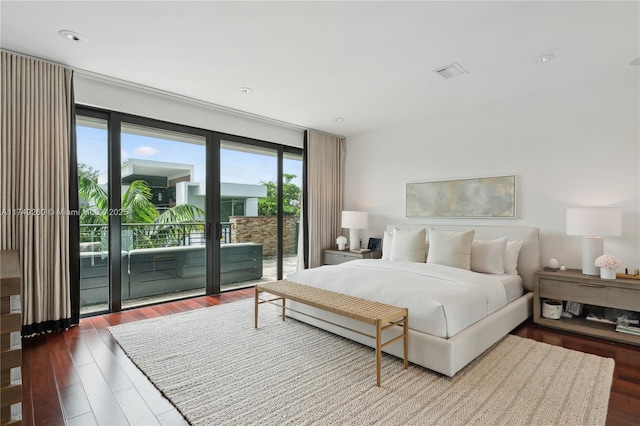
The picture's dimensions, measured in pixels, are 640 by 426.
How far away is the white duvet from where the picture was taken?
2.46m

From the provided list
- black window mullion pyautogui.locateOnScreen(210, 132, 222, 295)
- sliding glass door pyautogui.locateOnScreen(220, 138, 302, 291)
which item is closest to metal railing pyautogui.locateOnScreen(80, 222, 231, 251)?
black window mullion pyautogui.locateOnScreen(210, 132, 222, 295)

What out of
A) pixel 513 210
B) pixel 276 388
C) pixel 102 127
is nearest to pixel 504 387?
pixel 276 388

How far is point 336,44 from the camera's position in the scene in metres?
2.79

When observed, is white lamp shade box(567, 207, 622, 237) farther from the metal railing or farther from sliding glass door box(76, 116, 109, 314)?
sliding glass door box(76, 116, 109, 314)

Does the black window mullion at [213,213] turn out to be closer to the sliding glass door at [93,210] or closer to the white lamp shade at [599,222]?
the sliding glass door at [93,210]

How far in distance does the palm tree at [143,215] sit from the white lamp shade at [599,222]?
4.32 m

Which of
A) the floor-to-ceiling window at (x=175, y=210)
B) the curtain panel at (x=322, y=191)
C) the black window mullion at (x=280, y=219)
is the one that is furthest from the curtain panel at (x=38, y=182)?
the curtain panel at (x=322, y=191)

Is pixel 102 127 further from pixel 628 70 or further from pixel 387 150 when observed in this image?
pixel 628 70

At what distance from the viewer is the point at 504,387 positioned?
2.21m

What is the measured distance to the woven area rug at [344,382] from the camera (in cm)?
192

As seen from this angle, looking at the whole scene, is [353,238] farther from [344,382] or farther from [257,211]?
[344,382]

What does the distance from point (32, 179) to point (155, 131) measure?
141 centimetres

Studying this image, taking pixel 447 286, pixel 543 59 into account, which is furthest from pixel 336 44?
pixel 447 286

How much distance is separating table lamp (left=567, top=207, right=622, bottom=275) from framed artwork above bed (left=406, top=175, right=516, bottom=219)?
82 cm
